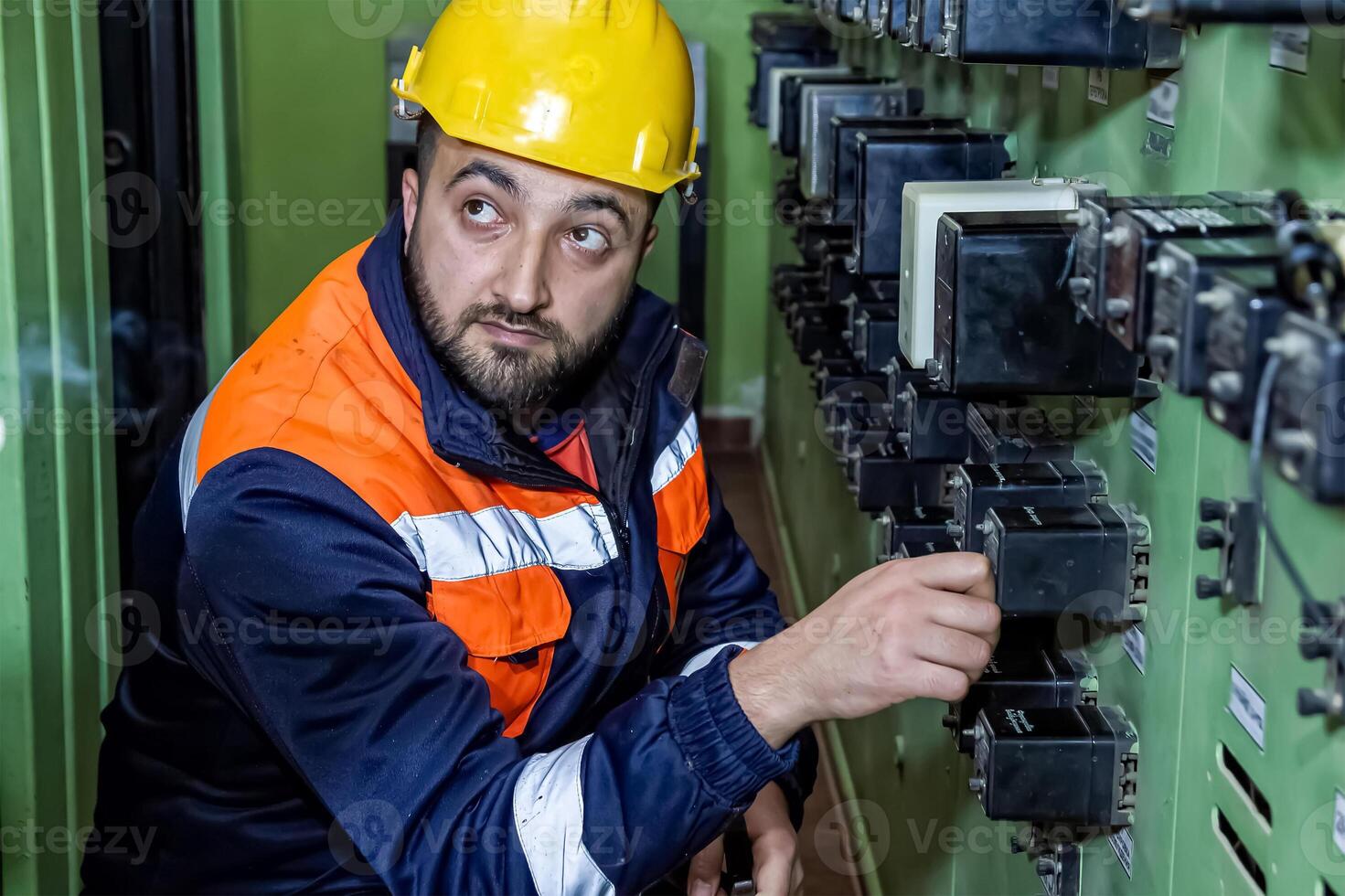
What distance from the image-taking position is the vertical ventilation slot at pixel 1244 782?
3.26 feet

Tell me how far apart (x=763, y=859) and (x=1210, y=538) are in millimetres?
683

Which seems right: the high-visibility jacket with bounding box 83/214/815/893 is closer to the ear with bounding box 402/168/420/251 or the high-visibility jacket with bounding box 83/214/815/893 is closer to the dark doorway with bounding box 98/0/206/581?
the ear with bounding box 402/168/420/251

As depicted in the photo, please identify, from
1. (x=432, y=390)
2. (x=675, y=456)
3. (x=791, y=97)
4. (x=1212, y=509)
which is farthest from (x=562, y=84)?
(x=791, y=97)

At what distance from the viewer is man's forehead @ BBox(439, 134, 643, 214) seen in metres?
1.43

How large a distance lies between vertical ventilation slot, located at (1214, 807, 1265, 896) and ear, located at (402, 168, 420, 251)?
96cm

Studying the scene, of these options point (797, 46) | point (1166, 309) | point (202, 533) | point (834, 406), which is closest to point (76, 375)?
point (202, 533)

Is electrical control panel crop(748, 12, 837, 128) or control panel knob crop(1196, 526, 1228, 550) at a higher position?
electrical control panel crop(748, 12, 837, 128)

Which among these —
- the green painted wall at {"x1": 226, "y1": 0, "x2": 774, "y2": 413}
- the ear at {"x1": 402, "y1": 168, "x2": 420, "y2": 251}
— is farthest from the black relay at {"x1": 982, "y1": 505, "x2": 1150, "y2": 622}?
the green painted wall at {"x1": 226, "y1": 0, "x2": 774, "y2": 413}

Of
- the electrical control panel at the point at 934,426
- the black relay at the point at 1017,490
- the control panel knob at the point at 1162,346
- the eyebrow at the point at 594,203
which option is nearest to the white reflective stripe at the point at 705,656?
the electrical control panel at the point at 934,426

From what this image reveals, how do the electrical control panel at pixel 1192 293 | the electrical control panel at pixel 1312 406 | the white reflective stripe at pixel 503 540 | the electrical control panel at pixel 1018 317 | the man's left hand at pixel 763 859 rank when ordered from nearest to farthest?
the electrical control panel at pixel 1312 406 → the electrical control panel at pixel 1192 293 → the electrical control panel at pixel 1018 317 → the white reflective stripe at pixel 503 540 → the man's left hand at pixel 763 859

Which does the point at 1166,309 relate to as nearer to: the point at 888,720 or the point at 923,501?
the point at 923,501

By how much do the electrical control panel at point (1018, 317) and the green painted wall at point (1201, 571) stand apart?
8 cm

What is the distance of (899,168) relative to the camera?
164 cm

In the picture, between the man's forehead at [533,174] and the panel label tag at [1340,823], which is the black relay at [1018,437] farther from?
the panel label tag at [1340,823]
